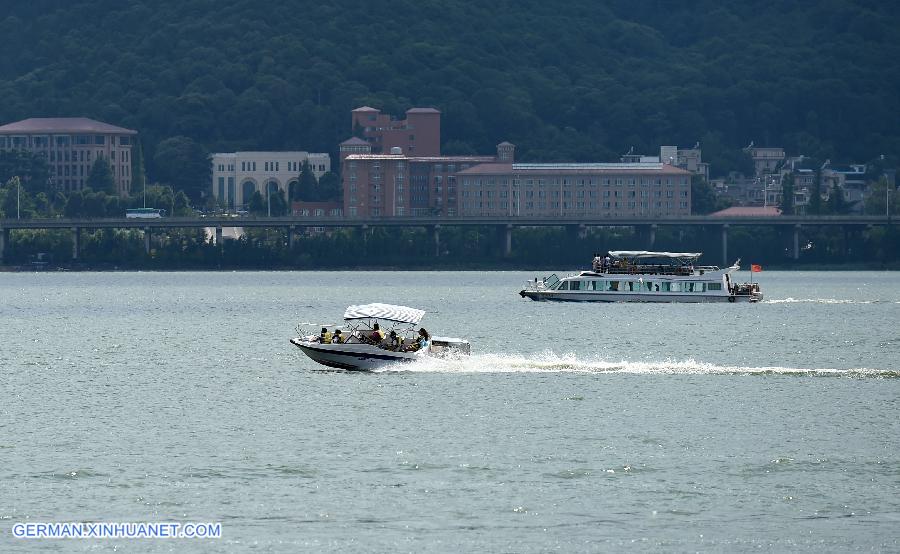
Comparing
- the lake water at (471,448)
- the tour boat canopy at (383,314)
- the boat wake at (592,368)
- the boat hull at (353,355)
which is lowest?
→ the lake water at (471,448)

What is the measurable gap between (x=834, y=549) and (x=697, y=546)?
381 centimetres

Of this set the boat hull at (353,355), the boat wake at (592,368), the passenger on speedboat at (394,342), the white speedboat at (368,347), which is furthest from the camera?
the boat wake at (592,368)

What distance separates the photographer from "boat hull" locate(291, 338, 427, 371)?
335 ft

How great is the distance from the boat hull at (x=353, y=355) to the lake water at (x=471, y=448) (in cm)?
71

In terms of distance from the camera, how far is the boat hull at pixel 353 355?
10212cm

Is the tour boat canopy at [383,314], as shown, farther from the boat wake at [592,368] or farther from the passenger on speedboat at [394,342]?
the boat wake at [592,368]

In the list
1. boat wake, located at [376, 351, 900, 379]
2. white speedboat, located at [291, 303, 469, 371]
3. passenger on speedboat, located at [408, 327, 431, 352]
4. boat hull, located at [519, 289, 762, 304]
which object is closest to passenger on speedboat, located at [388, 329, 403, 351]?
white speedboat, located at [291, 303, 469, 371]

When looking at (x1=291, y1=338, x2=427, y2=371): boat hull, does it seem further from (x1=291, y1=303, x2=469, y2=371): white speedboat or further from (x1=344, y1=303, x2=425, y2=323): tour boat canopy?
(x1=344, y1=303, x2=425, y2=323): tour boat canopy

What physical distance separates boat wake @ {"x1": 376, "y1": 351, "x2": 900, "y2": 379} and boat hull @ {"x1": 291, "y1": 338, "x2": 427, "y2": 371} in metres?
0.55

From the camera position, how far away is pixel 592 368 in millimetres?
107562

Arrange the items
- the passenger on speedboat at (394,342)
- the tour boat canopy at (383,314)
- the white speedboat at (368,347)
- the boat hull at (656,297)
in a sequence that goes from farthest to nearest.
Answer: the boat hull at (656,297)
the passenger on speedboat at (394,342)
the white speedboat at (368,347)
the tour boat canopy at (383,314)

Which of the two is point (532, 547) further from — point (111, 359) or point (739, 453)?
point (111, 359)

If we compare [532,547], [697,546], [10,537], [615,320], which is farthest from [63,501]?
[615,320]

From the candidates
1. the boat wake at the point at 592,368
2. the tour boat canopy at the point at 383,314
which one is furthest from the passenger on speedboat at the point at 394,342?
the tour boat canopy at the point at 383,314
